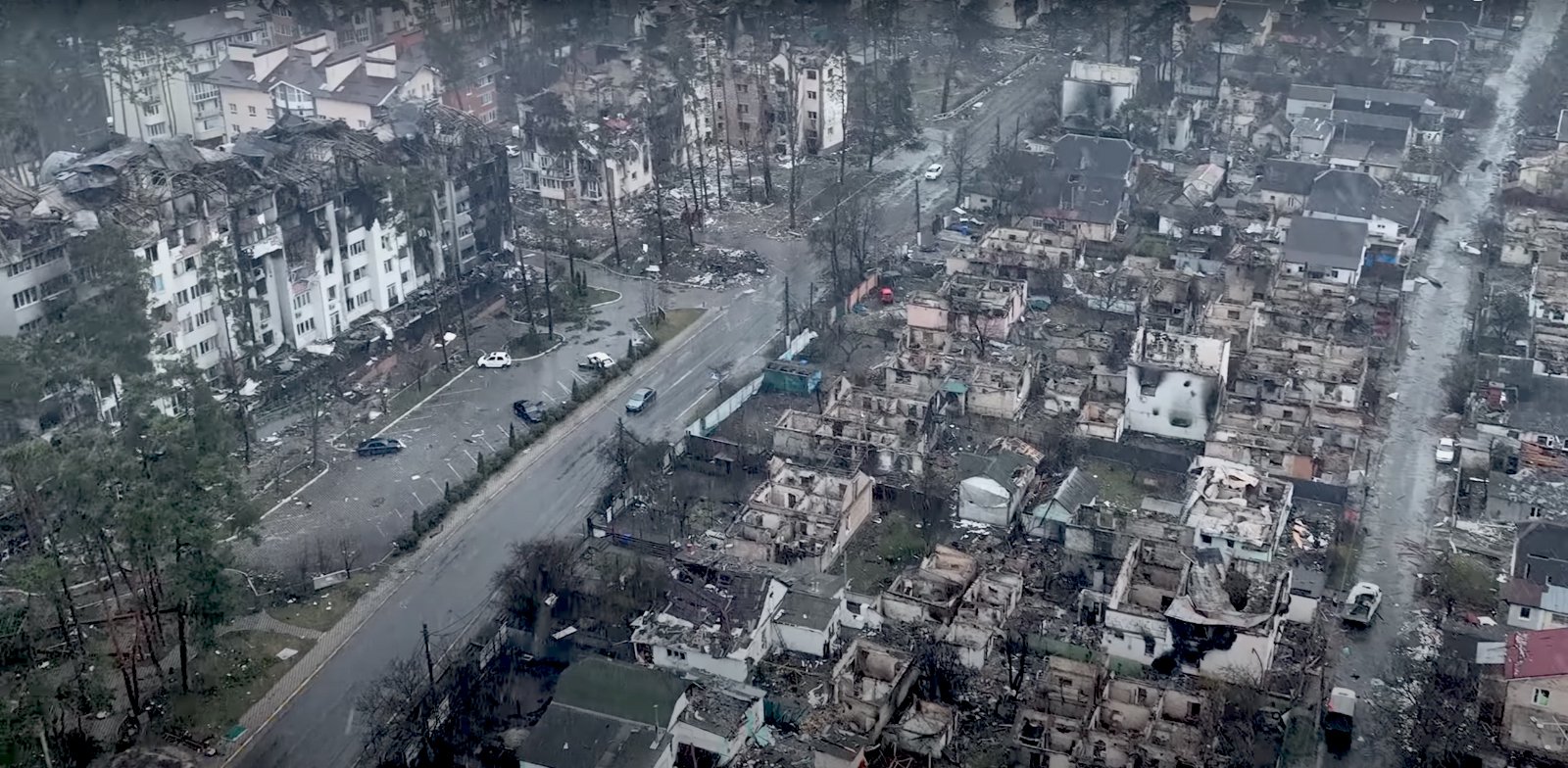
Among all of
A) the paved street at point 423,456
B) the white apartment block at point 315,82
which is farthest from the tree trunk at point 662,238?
the white apartment block at point 315,82

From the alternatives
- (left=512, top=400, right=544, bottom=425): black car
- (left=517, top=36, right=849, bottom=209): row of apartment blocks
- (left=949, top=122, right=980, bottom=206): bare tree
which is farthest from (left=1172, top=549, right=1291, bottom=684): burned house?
(left=517, top=36, right=849, bottom=209): row of apartment blocks

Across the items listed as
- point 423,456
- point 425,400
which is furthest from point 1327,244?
point 423,456

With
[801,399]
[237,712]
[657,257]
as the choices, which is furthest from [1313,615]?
[657,257]

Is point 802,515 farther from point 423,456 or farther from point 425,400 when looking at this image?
point 425,400

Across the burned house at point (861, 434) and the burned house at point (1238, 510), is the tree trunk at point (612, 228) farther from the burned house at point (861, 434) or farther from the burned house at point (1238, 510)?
the burned house at point (1238, 510)

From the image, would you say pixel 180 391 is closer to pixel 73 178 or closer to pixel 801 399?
pixel 73 178

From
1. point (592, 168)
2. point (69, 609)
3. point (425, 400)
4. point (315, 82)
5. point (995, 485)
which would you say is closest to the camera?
point (69, 609)

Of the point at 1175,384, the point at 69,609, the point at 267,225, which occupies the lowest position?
the point at 69,609
